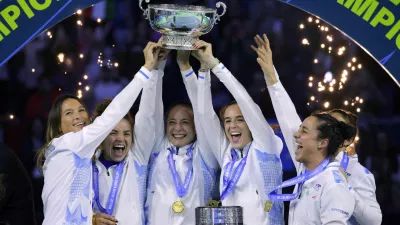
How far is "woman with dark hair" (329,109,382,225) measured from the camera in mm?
6557

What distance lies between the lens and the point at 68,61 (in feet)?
25.2

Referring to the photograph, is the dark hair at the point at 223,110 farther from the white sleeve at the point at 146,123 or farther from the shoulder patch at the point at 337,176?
the shoulder patch at the point at 337,176

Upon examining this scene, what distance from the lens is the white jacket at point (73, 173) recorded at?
6.68 m

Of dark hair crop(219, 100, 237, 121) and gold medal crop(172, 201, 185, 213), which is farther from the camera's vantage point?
dark hair crop(219, 100, 237, 121)

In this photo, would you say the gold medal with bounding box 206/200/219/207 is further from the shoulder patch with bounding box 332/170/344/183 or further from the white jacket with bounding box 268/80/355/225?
the shoulder patch with bounding box 332/170/344/183

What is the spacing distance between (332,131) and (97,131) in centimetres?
154

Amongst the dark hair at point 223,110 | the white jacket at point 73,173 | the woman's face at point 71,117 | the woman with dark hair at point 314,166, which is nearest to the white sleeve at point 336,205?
the woman with dark hair at point 314,166

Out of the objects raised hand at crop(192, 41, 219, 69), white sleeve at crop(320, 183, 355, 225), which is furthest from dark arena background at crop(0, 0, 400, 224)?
white sleeve at crop(320, 183, 355, 225)

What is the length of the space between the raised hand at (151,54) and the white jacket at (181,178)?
150 millimetres

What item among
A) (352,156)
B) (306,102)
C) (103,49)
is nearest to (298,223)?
(352,156)

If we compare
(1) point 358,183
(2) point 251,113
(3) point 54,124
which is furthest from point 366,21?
(3) point 54,124

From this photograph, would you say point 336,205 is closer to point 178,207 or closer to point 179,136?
point 178,207

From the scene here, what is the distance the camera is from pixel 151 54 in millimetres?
7059

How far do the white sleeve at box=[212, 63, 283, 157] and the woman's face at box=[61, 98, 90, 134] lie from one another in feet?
3.27
